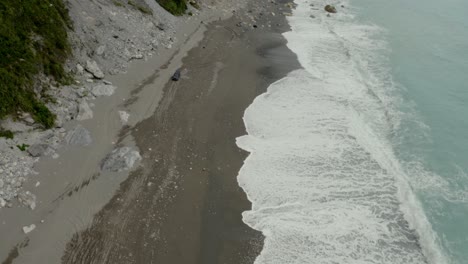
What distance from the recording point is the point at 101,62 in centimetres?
2453

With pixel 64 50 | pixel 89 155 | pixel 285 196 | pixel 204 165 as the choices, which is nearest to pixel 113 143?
pixel 89 155

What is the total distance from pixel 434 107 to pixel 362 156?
358 inches

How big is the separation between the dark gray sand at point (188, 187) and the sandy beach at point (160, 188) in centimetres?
4

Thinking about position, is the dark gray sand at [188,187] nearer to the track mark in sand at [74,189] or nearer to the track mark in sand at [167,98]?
the track mark in sand at [167,98]

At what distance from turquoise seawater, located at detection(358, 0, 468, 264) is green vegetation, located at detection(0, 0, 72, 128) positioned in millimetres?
19107

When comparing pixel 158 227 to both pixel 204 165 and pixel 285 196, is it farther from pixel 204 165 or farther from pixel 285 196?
pixel 285 196

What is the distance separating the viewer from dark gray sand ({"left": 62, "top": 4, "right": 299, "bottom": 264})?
1467cm

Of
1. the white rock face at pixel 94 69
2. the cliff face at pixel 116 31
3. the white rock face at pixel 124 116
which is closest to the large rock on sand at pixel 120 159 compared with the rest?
the white rock face at pixel 124 116

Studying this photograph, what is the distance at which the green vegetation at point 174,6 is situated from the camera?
34203 millimetres

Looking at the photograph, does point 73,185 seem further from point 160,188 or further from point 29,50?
point 29,50

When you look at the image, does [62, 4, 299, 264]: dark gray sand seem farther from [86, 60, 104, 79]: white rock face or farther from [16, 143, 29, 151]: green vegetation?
[16, 143, 29, 151]: green vegetation

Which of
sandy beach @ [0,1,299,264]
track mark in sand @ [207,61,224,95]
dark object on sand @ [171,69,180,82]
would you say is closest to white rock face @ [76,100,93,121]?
sandy beach @ [0,1,299,264]

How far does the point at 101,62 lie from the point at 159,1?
40.8 feet

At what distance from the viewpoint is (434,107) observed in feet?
84.7
